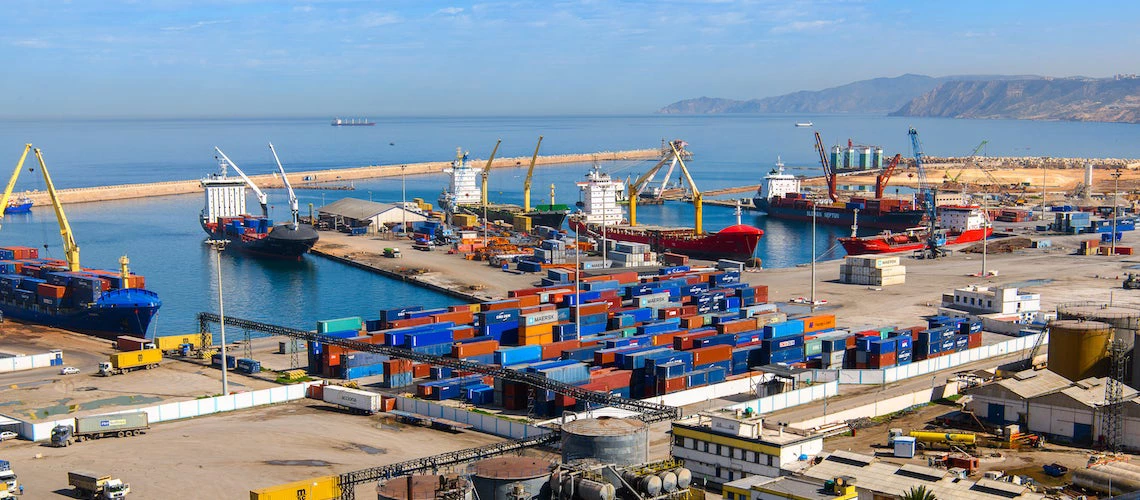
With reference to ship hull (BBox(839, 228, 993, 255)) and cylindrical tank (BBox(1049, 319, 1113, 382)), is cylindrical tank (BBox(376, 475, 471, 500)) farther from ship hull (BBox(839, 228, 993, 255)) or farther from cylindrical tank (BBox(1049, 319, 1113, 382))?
ship hull (BBox(839, 228, 993, 255))

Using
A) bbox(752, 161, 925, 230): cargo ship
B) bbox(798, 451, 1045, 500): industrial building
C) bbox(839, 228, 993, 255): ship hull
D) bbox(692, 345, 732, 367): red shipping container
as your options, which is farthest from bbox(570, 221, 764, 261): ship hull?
bbox(798, 451, 1045, 500): industrial building

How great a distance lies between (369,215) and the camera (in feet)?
297

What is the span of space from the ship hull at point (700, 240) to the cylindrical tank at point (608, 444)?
172ft

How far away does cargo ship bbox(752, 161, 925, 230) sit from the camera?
97.8m

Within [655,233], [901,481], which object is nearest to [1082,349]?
[901,481]

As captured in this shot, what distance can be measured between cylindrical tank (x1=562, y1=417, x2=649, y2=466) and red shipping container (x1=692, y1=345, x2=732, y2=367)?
15946 mm

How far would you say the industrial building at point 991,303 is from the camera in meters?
49.8

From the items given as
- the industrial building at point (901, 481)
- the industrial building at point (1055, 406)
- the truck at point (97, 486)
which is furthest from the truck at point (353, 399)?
the industrial building at point (1055, 406)

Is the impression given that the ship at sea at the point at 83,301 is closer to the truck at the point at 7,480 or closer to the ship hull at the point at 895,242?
the truck at the point at 7,480

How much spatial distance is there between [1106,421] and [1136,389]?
175 inches

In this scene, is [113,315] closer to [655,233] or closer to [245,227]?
[245,227]

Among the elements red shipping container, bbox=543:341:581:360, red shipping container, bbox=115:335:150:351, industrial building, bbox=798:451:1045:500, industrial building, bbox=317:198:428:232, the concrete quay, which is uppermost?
the concrete quay

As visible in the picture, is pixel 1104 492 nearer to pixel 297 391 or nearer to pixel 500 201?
pixel 297 391

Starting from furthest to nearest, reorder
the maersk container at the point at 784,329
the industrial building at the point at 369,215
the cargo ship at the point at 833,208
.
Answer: the cargo ship at the point at 833,208 < the industrial building at the point at 369,215 < the maersk container at the point at 784,329
